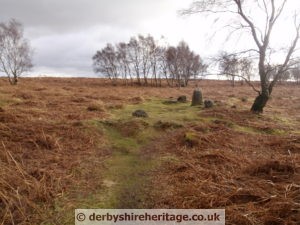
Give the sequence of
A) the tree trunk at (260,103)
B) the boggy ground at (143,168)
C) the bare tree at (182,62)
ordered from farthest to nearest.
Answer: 1. the bare tree at (182,62)
2. the tree trunk at (260,103)
3. the boggy ground at (143,168)

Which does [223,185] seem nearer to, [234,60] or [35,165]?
[35,165]

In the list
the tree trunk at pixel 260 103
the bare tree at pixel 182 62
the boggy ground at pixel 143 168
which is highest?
the bare tree at pixel 182 62

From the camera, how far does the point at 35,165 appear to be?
6211mm

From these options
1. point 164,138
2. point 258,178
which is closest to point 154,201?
point 258,178

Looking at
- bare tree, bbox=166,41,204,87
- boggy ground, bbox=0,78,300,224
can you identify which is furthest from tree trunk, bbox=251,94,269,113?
bare tree, bbox=166,41,204,87

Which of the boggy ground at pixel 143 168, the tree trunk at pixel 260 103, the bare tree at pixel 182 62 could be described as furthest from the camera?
the bare tree at pixel 182 62

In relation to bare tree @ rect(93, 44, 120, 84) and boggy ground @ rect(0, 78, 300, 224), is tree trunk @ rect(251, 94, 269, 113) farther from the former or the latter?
bare tree @ rect(93, 44, 120, 84)

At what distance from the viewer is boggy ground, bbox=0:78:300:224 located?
4.47 m

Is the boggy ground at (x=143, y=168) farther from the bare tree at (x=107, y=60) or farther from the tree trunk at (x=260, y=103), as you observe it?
the bare tree at (x=107, y=60)

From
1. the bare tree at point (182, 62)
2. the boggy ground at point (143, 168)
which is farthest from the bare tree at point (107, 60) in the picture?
the boggy ground at point (143, 168)

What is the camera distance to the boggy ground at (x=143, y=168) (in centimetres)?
447

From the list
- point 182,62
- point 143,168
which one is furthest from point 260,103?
point 182,62

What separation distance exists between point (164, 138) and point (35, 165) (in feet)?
14.2

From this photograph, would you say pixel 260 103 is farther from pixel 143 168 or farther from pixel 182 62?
pixel 182 62
